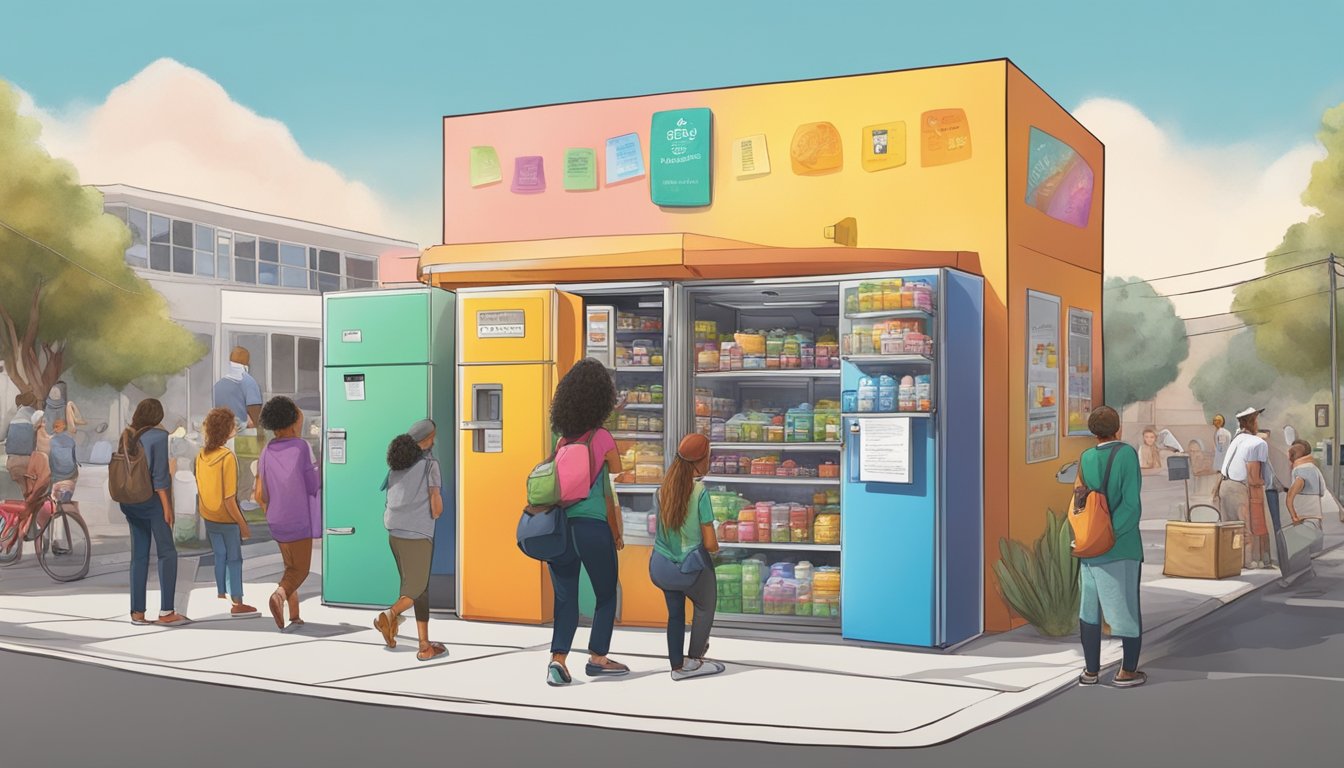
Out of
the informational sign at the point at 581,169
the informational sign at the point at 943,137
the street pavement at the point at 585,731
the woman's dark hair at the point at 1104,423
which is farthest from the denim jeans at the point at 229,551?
the woman's dark hair at the point at 1104,423

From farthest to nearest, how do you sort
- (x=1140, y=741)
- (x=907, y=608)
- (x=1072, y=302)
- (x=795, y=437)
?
(x=1072, y=302) < (x=795, y=437) < (x=907, y=608) < (x=1140, y=741)

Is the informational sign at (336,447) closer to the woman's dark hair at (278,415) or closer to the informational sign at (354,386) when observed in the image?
the informational sign at (354,386)

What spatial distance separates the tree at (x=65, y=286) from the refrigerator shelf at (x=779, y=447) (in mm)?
28226

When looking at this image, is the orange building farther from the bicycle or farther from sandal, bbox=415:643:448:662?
the bicycle

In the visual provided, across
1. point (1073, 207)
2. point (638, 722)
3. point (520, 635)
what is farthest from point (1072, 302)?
point (638, 722)

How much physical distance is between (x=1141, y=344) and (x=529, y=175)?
88170 mm

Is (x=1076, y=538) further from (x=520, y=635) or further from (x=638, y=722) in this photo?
(x=520, y=635)

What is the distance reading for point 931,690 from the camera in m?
8.48

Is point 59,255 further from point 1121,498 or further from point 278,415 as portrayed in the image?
point 1121,498

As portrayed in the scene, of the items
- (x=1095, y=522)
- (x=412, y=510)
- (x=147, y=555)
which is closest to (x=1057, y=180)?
(x=1095, y=522)

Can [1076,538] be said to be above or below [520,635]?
Answer: above

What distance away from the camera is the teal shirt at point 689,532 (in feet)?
27.5

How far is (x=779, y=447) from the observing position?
1084 centimetres

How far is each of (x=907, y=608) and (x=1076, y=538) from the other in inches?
71.8
